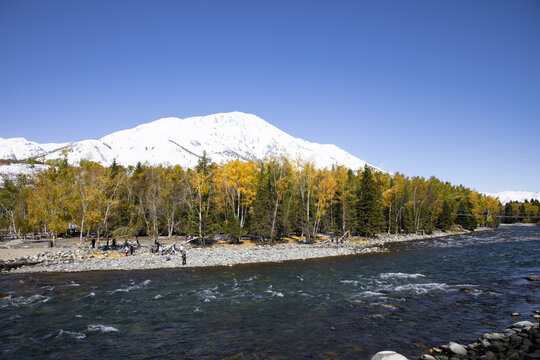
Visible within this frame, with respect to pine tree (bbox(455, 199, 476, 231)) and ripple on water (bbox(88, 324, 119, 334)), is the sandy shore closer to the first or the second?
ripple on water (bbox(88, 324, 119, 334))

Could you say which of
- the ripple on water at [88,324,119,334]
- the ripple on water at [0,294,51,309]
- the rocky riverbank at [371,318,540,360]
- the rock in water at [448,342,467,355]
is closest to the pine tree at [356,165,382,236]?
the rocky riverbank at [371,318,540,360]

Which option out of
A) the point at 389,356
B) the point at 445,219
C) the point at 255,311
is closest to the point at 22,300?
the point at 255,311

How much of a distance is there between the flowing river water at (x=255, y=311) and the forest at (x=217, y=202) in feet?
54.5

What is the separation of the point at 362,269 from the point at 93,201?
116 feet

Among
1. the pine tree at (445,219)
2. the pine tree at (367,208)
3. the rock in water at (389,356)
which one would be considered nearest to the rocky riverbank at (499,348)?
the rock in water at (389,356)

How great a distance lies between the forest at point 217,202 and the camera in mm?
44312

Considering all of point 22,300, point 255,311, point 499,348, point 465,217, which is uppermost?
point 465,217

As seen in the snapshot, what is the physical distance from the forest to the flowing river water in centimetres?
1660

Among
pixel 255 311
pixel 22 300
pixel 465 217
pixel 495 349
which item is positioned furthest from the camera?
pixel 465 217

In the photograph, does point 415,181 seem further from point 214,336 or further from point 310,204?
point 214,336

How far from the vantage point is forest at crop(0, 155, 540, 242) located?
145ft

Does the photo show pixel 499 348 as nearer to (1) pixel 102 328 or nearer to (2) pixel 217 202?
(1) pixel 102 328

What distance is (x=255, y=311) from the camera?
18.7 meters

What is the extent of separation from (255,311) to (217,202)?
35138mm
